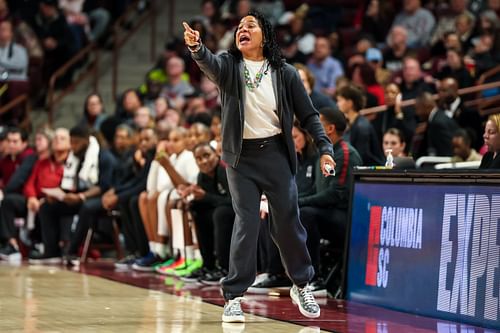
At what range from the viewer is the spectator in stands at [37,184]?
1220 cm

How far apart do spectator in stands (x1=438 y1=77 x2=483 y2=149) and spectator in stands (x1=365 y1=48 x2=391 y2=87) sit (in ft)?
5.40

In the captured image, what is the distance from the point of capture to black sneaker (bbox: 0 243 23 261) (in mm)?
12055

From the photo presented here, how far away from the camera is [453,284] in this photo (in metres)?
6.60

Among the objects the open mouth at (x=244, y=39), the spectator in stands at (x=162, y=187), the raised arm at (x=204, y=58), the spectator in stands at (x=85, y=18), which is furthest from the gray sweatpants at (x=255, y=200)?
the spectator in stands at (x=85, y=18)

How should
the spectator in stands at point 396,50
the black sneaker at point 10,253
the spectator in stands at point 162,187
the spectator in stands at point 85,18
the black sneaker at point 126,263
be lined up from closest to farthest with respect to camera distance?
the spectator in stands at point 162,187 < the black sneaker at point 126,263 < the black sneaker at point 10,253 < the spectator in stands at point 396,50 < the spectator in stands at point 85,18

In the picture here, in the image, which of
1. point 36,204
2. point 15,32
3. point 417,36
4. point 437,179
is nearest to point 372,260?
point 437,179

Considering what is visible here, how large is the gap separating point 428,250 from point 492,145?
3.34 feet

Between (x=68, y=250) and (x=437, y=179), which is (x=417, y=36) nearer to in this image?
(x=68, y=250)

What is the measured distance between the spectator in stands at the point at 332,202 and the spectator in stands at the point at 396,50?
5.15 meters

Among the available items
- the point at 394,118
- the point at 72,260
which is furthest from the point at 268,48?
the point at 72,260

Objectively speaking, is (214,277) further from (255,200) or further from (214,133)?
(255,200)

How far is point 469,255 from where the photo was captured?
649 centimetres

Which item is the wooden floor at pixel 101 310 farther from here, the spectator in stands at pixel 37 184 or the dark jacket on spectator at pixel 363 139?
the spectator in stands at pixel 37 184

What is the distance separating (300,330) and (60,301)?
7.21ft
